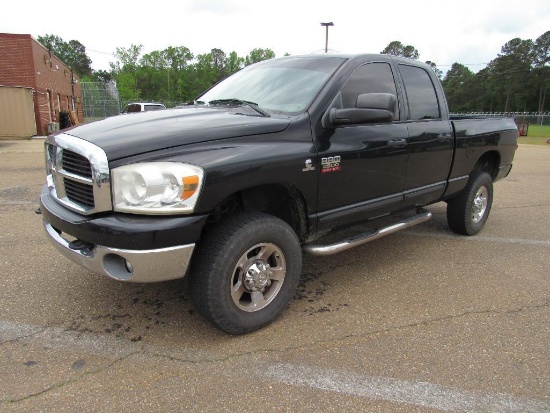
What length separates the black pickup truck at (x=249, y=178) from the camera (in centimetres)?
233

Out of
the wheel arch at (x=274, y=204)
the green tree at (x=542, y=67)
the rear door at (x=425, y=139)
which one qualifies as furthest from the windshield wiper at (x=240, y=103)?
the green tree at (x=542, y=67)

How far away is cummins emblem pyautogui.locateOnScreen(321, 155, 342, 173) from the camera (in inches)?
118

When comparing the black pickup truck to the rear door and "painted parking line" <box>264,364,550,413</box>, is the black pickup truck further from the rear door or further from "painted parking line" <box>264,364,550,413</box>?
"painted parking line" <box>264,364,550,413</box>

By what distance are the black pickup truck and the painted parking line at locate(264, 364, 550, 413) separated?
520 millimetres

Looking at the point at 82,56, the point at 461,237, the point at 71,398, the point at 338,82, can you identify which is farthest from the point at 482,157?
the point at 82,56

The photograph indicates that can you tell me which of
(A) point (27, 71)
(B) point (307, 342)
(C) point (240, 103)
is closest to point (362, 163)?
(C) point (240, 103)

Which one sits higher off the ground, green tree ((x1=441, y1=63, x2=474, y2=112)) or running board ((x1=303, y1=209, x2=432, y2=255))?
green tree ((x1=441, y1=63, x2=474, y2=112))

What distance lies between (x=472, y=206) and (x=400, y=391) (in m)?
3.24

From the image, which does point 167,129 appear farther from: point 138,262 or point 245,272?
point 245,272

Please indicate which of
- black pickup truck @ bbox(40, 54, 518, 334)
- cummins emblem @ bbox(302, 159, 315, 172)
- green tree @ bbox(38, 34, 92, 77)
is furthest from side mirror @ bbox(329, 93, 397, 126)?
green tree @ bbox(38, 34, 92, 77)

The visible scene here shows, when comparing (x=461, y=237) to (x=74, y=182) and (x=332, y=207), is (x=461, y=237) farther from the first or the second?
(x=74, y=182)

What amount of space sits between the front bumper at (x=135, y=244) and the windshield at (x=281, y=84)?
131cm

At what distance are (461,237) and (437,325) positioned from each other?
234 cm

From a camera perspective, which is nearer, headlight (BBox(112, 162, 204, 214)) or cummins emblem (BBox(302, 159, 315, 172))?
headlight (BBox(112, 162, 204, 214))
